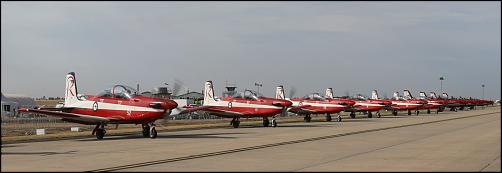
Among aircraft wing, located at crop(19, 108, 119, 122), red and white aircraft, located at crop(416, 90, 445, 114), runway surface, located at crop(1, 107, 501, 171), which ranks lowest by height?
red and white aircraft, located at crop(416, 90, 445, 114)

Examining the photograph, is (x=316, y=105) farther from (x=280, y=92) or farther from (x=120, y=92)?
(x=120, y=92)

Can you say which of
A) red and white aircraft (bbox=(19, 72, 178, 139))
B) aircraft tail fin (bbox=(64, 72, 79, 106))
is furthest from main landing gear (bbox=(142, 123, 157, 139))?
aircraft tail fin (bbox=(64, 72, 79, 106))

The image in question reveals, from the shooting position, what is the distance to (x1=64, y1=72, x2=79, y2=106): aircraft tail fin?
103ft

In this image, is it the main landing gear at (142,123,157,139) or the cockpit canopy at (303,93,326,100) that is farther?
the cockpit canopy at (303,93,326,100)

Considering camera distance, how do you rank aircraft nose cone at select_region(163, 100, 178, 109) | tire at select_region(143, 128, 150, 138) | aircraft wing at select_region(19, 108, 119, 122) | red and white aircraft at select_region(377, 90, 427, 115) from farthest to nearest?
1. red and white aircraft at select_region(377, 90, 427, 115)
2. tire at select_region(143, 128, 150, 138)
3. aircraft nose cone at select_region(163, 100, 178, 109)
4. aircraft wing at select_region(19, 108, 119, 122)

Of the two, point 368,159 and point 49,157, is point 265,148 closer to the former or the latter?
point 368,159

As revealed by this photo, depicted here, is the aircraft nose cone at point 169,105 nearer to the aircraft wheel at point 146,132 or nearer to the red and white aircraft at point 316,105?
the aircraft wheel at point 146,132

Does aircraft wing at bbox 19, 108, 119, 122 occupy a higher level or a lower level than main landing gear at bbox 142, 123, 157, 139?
higher

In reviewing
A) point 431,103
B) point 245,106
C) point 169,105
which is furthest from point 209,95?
point 431,103

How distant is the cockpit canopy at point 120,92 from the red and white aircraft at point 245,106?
39.3ft

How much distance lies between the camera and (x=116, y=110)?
98.6 feet

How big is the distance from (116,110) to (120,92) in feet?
3.13

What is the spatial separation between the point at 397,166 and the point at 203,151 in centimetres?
716

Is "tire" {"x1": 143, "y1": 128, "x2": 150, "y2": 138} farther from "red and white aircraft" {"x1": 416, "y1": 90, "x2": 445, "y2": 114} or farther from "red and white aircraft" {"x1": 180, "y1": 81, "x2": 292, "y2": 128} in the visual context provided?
"red and white aircraft" {"x1": 416, "y1": 90, "x2": 445, "y2": 114}
